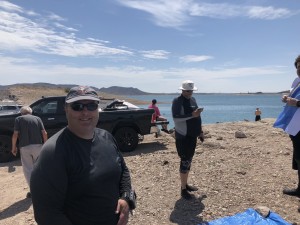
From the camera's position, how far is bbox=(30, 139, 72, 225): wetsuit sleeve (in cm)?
211

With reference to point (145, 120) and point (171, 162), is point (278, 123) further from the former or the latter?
point (145, 120)

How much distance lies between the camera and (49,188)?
6.93ft

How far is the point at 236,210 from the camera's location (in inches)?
203

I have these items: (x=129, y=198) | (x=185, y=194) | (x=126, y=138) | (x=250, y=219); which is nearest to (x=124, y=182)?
(x=129, y=198)

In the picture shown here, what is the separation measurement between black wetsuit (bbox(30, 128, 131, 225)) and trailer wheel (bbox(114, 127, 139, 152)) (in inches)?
298

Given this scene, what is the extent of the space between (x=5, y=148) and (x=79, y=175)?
316 inches

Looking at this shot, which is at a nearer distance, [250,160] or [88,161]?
[88,161]

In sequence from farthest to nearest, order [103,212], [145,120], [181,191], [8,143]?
[145,120] → [8,143] → [181,191] → [103,212]

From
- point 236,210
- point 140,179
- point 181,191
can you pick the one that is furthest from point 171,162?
point 236,210

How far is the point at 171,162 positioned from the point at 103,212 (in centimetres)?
570

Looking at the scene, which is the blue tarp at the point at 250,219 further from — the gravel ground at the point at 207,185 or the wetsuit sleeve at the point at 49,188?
the wetsuit sleeve at the point at 49,188

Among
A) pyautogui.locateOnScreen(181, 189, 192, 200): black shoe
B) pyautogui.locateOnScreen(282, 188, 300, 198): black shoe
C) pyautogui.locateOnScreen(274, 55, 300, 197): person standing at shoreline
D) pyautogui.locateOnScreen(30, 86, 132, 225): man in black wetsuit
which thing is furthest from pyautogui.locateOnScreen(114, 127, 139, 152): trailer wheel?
pyautogui.locateOnScreen(30, 86, 132, 225): man in black wetsuit

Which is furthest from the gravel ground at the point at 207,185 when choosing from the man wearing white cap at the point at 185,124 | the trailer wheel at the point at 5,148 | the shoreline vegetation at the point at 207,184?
the man wearing white cap at the point at 185,124

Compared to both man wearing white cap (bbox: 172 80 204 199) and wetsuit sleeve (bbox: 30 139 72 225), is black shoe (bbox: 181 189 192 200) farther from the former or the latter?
wetsuit sleeve (bbox: 30 139 72 225)
